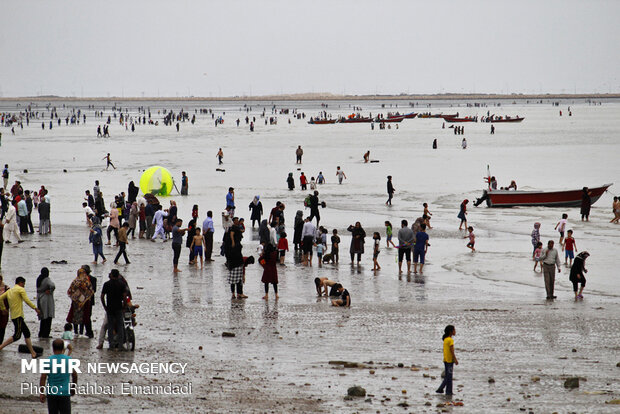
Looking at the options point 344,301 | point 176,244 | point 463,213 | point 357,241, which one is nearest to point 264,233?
point 357,241

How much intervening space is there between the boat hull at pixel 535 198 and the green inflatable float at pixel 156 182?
13275 mm

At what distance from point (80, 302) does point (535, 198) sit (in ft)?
72.1

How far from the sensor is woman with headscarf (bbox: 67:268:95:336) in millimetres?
12047

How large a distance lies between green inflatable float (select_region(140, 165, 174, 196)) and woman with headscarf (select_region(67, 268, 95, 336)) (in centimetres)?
2104

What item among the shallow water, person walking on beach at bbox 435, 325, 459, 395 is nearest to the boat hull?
the shallow water

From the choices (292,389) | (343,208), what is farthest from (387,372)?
(343,208)

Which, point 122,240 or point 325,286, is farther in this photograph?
point 122,240

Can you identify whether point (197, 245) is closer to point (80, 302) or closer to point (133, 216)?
point (133, 216)

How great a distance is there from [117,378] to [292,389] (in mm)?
2255

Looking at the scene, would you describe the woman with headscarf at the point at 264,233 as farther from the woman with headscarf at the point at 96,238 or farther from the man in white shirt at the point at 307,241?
the woman with headscarf at the point at 96,238

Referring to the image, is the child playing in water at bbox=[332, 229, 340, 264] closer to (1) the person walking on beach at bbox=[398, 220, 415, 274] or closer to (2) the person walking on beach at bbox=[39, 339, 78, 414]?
(1) the person walking on beach at bbox=[398, 220, 415, 274]

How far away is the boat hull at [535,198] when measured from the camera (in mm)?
30094

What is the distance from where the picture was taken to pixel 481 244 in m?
22.4

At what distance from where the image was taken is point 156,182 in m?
33.1
